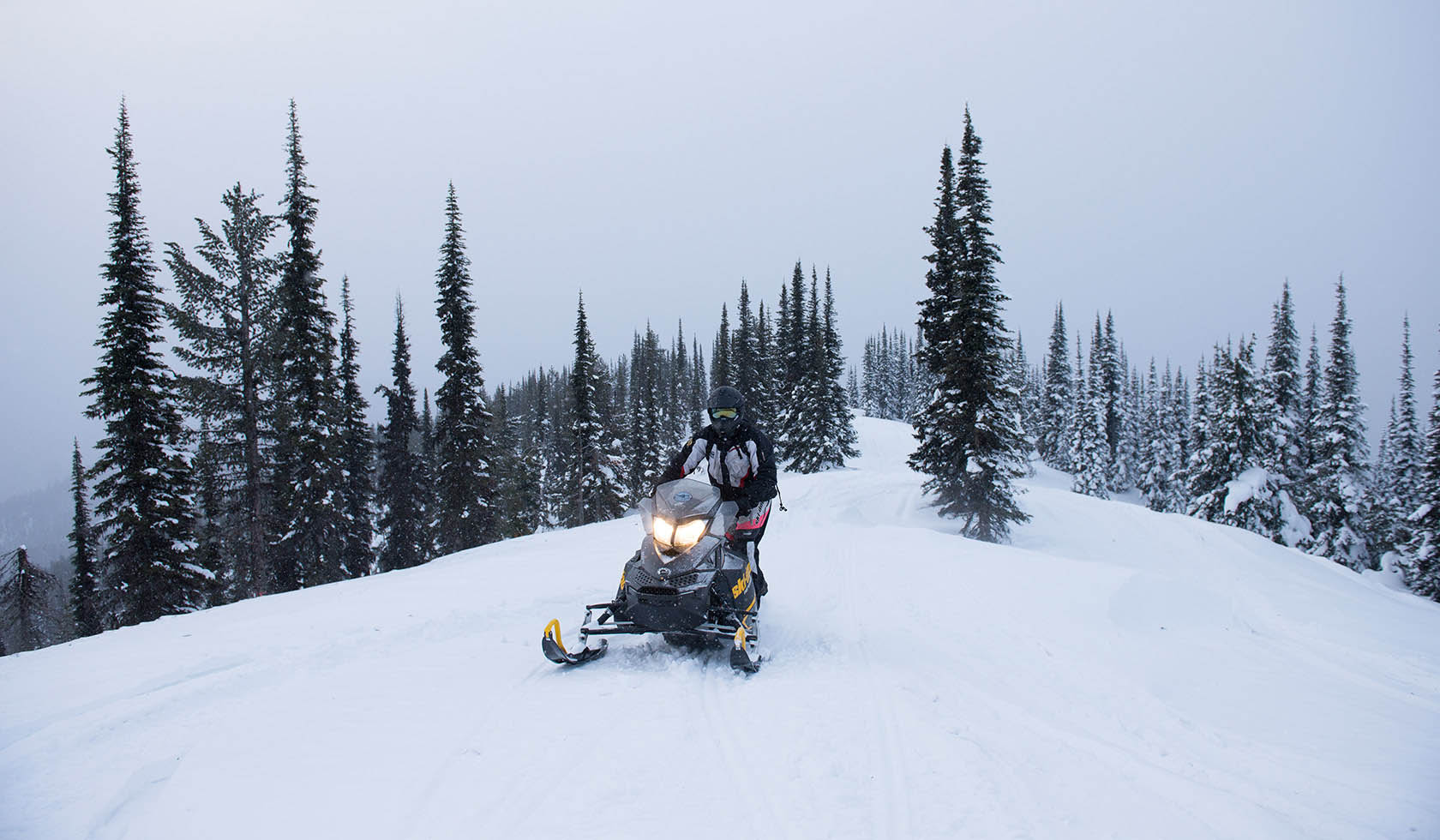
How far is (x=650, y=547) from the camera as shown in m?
5.46

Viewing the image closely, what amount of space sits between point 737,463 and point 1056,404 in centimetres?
6329

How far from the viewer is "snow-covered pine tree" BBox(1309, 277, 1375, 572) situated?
93.5ft

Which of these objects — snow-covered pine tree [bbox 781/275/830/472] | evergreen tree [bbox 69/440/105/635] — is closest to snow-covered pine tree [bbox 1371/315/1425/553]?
snow-covered pine tree [bbox 781/275/830/472]

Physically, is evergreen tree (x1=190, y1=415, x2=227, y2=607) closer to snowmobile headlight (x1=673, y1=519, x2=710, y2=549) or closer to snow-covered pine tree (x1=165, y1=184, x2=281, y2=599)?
snow-covered pine tree (x1=165, y1=184, x2=281, y2=599)

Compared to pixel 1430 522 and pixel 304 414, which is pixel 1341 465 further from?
pixel 304 414

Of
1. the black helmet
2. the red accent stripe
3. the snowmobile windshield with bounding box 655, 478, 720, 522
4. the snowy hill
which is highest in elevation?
the black helmet

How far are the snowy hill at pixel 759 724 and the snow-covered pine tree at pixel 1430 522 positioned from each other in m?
22.5

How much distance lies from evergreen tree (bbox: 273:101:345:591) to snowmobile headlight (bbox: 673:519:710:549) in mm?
21061

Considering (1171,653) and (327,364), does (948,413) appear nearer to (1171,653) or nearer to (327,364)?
(1171,653)

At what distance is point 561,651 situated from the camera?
502 cm

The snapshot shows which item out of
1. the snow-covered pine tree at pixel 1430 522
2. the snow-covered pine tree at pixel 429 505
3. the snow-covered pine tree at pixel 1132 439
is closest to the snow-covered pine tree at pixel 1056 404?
the snow-covered pine tree at pixel 1132 439

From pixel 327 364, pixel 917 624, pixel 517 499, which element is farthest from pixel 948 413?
pixel 517 499

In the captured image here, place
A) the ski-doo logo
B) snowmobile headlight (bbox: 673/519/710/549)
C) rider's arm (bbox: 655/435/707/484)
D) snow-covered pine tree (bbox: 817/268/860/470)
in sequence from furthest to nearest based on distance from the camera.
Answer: snow-covered pine tree (bbox: 817/268/860/470), rider's arm (bbox: 655/435/707/484), the ski-doo logo, snowmobile headlight (bbox: 673/519/710/549)

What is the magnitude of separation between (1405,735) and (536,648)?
6530 millimetres
